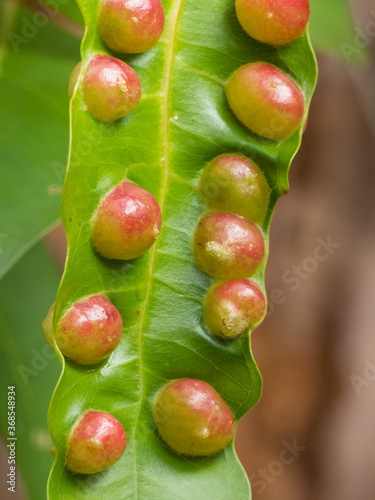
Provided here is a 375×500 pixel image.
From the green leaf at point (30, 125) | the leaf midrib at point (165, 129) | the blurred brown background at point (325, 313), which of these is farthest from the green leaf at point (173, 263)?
the blurred brown background at point (325, 313)

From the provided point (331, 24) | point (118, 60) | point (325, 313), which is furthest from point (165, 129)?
point (325, 313)

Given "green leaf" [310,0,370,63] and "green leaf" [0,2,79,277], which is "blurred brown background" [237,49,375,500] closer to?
"green leaf" [310,0,370,63]

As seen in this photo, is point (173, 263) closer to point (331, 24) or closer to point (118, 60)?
point (118, 60)

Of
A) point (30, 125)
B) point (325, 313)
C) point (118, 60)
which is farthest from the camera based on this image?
point (325, 313)

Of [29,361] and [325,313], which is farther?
[325,313]

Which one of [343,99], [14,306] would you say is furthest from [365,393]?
[14,306]

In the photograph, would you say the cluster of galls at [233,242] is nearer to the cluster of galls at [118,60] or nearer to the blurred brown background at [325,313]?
the cluster of galls at [118,60]

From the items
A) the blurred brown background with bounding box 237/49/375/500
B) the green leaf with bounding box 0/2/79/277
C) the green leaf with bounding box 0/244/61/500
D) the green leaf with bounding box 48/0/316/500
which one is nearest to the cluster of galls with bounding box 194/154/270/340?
the green leaf with bounding box 48/0/316/500
